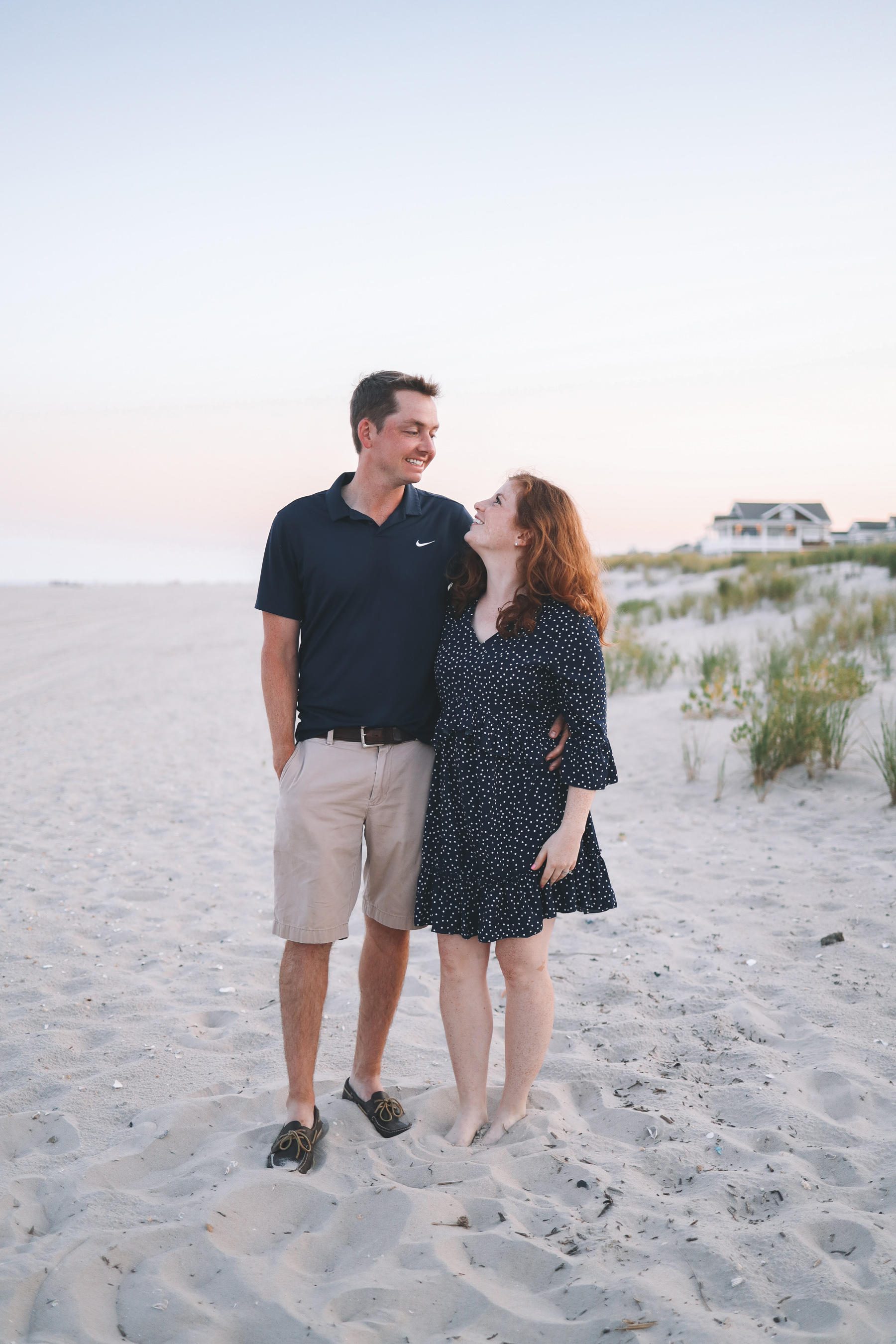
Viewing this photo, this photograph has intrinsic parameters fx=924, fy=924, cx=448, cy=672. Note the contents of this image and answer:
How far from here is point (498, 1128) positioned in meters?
2.78

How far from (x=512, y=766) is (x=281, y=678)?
78cm

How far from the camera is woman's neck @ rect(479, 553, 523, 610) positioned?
274 cm

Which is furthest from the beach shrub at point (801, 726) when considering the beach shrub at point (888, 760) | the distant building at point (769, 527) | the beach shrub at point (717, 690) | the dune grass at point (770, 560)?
the distant building at point (769, 527)

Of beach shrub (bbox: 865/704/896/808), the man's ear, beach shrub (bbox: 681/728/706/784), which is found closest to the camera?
the man's ear

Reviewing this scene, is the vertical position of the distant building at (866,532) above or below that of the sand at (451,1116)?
above

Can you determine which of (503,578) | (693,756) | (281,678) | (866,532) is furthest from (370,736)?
(866,532)

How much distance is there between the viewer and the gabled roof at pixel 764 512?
52.3 metres

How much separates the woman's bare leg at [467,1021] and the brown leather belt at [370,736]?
1.94ft

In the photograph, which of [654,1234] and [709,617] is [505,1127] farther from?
[709,617]

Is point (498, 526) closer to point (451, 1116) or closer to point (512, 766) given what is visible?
point (512, 766)

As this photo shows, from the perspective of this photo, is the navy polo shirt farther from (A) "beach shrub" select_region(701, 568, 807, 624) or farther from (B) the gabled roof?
(B) the gabled roof

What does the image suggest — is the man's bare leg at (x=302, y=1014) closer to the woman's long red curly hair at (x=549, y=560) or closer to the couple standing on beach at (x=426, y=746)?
the couple standing on beach at (x=426, y=746)

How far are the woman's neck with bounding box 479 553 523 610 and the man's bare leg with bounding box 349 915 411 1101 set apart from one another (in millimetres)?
1070

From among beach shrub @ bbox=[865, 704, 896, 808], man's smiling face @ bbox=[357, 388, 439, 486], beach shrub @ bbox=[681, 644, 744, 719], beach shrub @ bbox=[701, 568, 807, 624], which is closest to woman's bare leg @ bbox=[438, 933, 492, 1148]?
man's smiling face @ bbox=[357, 388, 439, 486]
